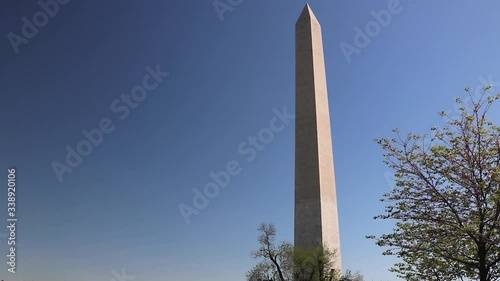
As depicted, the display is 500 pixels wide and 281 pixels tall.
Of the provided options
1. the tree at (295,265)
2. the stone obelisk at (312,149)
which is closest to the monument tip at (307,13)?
the stone obelisk at (312,149)

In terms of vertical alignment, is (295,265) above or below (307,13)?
below

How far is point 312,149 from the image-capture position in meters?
32.7

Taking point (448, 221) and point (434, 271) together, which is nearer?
point (448, 221)

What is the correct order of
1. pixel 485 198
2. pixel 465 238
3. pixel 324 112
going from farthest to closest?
pixel 324 112 < pixel 465 238 < pixel 485 198

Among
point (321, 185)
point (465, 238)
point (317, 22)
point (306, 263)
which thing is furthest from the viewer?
point (317, 22)

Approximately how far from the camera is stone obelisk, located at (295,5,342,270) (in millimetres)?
31297

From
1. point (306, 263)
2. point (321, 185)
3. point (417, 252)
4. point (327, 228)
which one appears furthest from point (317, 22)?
point (417, 252)

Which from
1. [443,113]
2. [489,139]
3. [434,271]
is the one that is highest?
[443,113]

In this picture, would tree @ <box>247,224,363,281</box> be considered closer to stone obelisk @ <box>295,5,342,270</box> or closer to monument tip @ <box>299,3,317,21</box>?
stone obelisk @ <box>295,5,342,270</box>

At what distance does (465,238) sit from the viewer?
17.0 meters

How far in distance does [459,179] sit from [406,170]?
6.26 ft

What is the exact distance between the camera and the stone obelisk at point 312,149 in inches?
1232

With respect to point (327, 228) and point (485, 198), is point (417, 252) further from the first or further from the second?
point (327, 228)

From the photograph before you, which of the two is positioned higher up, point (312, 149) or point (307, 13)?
point (307, 13)
